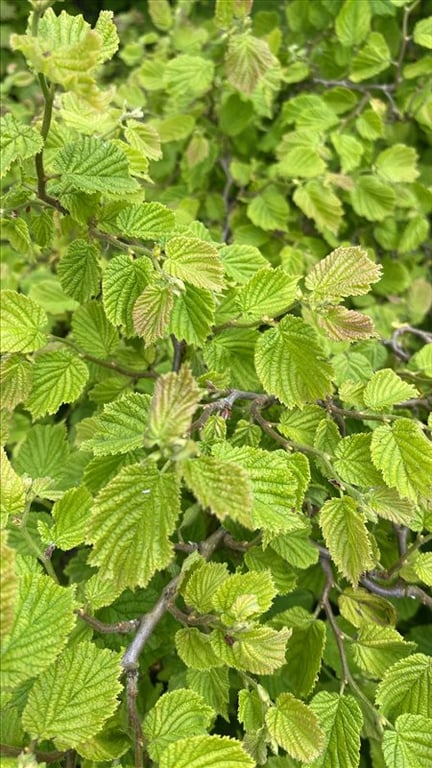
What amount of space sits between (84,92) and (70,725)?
0.67 m

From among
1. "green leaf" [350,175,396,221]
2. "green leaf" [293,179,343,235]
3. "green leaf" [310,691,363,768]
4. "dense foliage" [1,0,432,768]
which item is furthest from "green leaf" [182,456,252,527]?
"green leaf" [350,175,396,221]

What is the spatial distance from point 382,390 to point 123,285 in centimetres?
41

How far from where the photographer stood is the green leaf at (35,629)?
2.18 feet

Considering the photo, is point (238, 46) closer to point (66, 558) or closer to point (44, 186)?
point (44, 186)

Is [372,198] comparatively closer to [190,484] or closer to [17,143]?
[17,143]

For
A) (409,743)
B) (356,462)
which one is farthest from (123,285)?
(409,743)

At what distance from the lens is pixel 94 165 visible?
0.93 metres

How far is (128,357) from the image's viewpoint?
117cm

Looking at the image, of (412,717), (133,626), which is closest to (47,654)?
(133,626)

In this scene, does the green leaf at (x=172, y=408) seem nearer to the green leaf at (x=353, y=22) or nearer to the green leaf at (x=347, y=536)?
the green leaf at (x=347, y=536)

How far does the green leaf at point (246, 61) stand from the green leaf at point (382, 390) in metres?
0.77

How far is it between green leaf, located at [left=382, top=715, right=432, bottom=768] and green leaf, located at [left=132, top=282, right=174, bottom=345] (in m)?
0.60

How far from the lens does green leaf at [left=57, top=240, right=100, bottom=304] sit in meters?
1.00

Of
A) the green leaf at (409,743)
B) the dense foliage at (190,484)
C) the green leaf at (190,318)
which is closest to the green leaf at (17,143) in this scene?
the dense foliage at (190,484)
